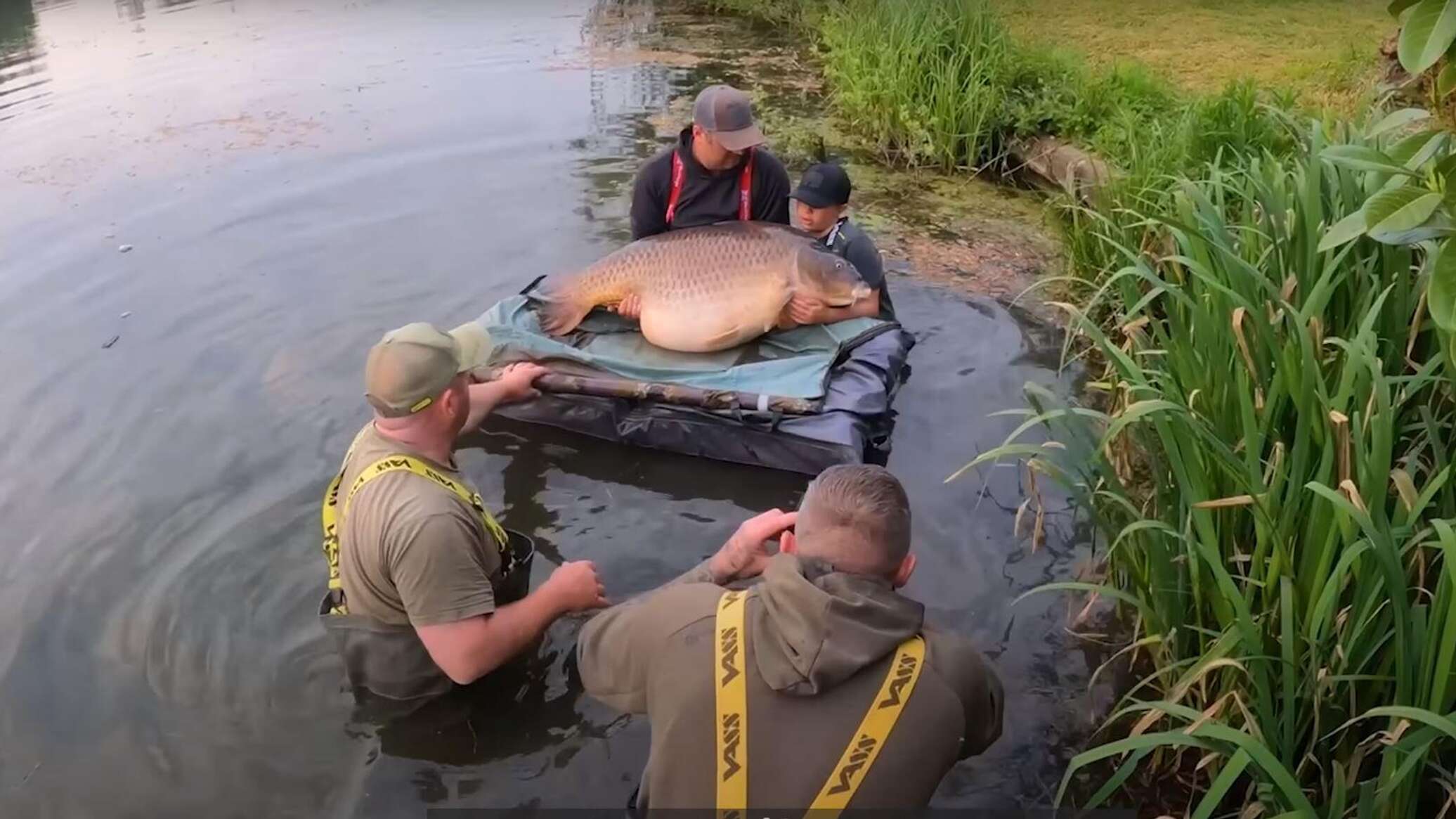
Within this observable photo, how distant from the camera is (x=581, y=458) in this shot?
4.63 meters

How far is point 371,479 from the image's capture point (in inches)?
111

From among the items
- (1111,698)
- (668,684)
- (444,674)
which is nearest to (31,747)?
(444,674)

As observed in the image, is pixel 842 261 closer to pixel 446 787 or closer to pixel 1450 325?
pixel 446 787

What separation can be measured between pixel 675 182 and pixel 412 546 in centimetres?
308

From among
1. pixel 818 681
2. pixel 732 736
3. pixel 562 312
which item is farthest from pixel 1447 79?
pixel 562 312

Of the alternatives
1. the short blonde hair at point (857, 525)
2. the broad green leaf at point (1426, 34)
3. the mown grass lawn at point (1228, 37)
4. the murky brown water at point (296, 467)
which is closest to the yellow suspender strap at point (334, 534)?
the murky brown water at point (296, 467)

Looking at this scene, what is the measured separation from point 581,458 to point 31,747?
2.14m

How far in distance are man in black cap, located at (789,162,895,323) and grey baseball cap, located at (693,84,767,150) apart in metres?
0.35

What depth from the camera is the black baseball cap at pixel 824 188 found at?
5082mm

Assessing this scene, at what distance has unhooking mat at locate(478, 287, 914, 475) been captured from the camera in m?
4.32

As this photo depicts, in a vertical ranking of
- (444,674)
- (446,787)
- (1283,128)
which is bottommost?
(446,787)

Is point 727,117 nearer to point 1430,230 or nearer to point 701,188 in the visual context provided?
point 701,188

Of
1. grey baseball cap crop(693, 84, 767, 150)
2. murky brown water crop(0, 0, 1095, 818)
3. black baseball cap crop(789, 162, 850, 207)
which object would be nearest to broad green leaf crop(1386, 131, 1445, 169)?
murky brown water crop(0, 0, 1095, 818)

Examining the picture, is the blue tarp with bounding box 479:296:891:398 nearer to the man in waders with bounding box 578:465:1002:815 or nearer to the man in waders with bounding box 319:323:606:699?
the man in waders with bounding box 319:323:606:699
